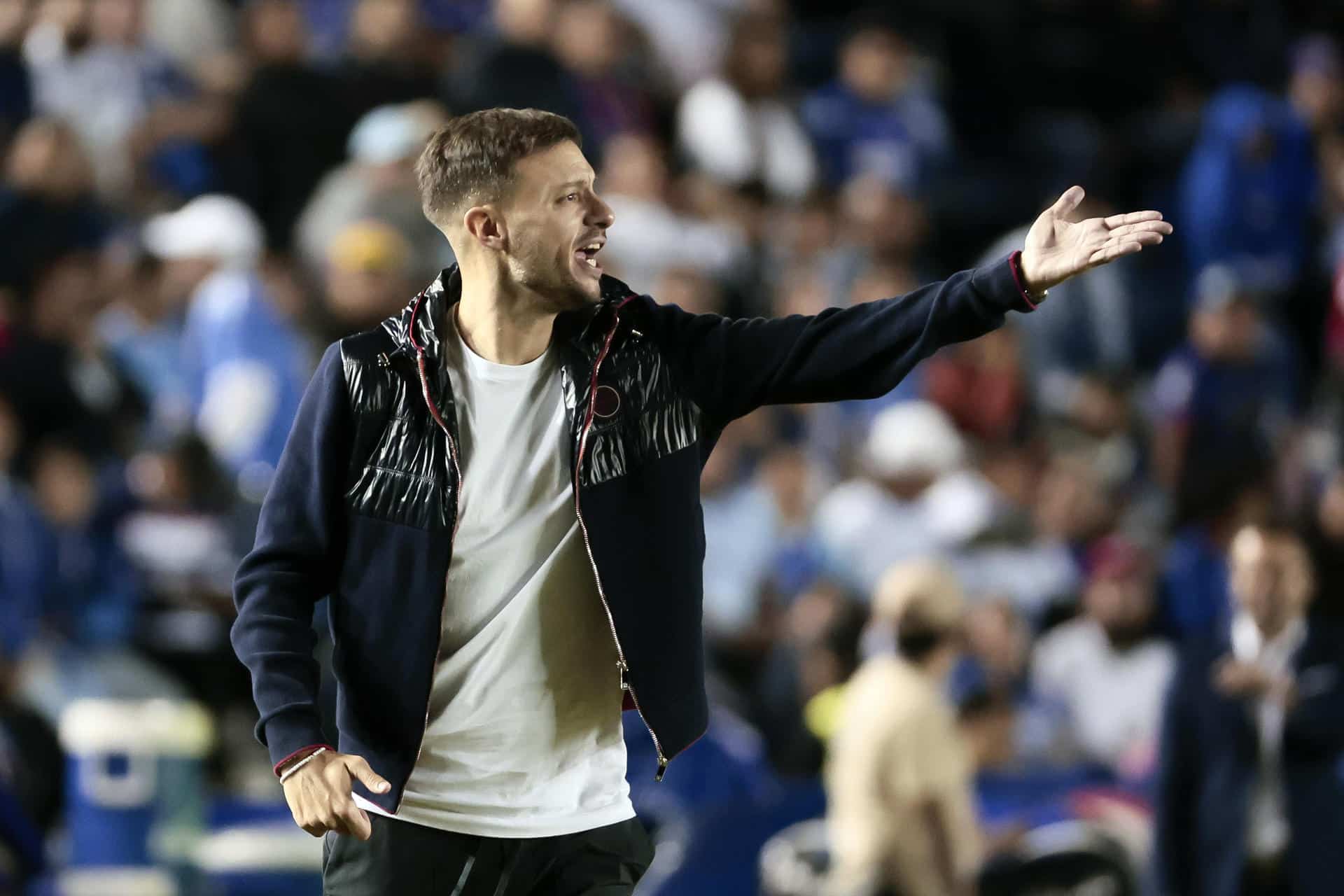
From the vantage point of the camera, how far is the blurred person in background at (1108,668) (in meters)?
8.33

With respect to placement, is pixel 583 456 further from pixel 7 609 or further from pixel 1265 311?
pixel 1265 311

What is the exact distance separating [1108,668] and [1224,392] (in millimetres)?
2195

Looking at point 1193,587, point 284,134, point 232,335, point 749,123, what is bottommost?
point 1193,587

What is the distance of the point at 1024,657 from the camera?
855cm

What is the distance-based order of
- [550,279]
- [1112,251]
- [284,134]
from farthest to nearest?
1. [284,134]
2. [550,279]
3. [1112,251]

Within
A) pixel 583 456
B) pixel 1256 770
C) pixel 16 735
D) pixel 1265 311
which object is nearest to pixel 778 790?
pixel 1256 770

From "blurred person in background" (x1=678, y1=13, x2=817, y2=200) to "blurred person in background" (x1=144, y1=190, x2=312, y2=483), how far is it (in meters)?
2.59

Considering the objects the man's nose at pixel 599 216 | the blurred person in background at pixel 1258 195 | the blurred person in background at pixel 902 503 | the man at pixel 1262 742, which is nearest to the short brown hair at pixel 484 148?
the man's nose at pixel 599 216

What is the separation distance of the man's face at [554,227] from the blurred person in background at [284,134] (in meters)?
6.23

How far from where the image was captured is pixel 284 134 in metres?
Result: 9.52

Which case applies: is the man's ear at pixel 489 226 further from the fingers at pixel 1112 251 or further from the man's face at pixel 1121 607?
the man's face at pixel 1121 607

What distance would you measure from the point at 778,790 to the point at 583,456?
13.2 feet

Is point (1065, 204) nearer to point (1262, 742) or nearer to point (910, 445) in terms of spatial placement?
point (1262, 742)

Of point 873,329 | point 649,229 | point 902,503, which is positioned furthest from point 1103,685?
point 873,329
